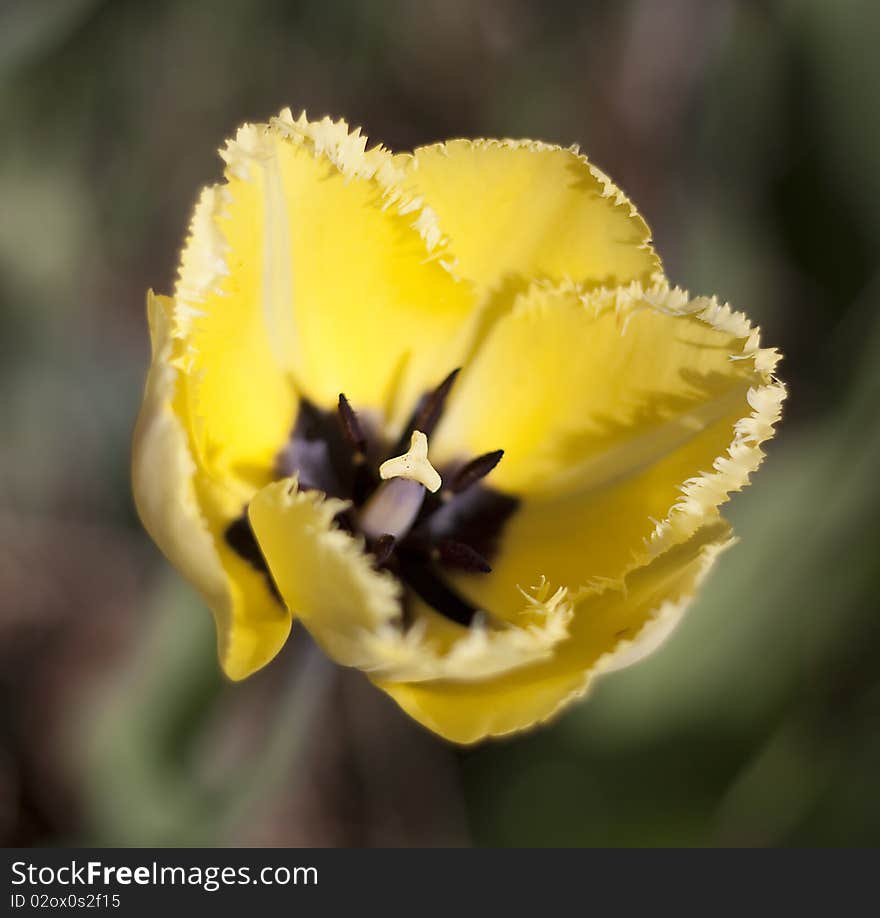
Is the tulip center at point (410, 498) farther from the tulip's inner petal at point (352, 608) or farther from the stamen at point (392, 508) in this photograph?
the tulip's inner petal at point (352, 608)

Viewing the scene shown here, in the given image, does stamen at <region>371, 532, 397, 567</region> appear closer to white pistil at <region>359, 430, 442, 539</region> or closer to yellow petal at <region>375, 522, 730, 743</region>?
white pistil at <region>359, 430, 442, 539</region>

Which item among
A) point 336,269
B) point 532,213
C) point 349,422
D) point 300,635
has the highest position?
point 532,213

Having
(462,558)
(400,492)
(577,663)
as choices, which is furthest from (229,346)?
(577,663)

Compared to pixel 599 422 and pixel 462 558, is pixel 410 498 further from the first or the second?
pixel 599 422

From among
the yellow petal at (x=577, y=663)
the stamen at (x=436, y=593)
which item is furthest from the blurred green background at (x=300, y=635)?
the yellow petal at (x=577, y=663)

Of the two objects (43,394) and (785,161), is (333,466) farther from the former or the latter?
(785,161)

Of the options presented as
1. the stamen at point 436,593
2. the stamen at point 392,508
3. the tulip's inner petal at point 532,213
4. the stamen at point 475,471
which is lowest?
the stamen at point 436,593

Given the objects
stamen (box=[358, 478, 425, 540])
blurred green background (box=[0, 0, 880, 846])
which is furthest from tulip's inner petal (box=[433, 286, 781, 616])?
blurred green background (box=[0, 0, 880, 846])
